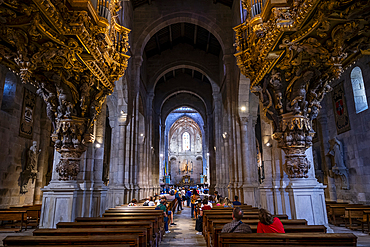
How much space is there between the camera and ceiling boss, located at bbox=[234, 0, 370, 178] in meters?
3.98

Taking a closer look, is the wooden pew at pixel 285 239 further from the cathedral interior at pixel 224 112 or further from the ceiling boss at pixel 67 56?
the ceiling boss at pixel 67 56

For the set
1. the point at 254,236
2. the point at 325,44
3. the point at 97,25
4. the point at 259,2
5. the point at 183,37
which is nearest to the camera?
the point at 254,236

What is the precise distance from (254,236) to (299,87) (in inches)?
142

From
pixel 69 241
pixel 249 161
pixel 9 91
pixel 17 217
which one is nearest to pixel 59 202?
pixel 69 241

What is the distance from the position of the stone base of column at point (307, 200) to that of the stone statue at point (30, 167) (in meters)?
11.9

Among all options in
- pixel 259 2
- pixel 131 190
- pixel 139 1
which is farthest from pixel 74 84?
pixel 139 1

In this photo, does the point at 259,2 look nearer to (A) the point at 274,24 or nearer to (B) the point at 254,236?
(A) the point at 274,24

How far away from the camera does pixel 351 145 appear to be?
11648mm

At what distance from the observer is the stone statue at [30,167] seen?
1209 cm

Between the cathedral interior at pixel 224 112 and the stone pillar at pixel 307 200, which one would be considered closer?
the cathedral interior at pixel 224 112

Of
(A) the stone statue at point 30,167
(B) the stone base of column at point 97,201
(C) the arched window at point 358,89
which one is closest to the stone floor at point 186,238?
(B) the stone base of column at point 97,201

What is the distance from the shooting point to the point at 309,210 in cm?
595

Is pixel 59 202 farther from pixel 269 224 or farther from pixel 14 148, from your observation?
pixel 14 148

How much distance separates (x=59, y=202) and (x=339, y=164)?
12.1 m
